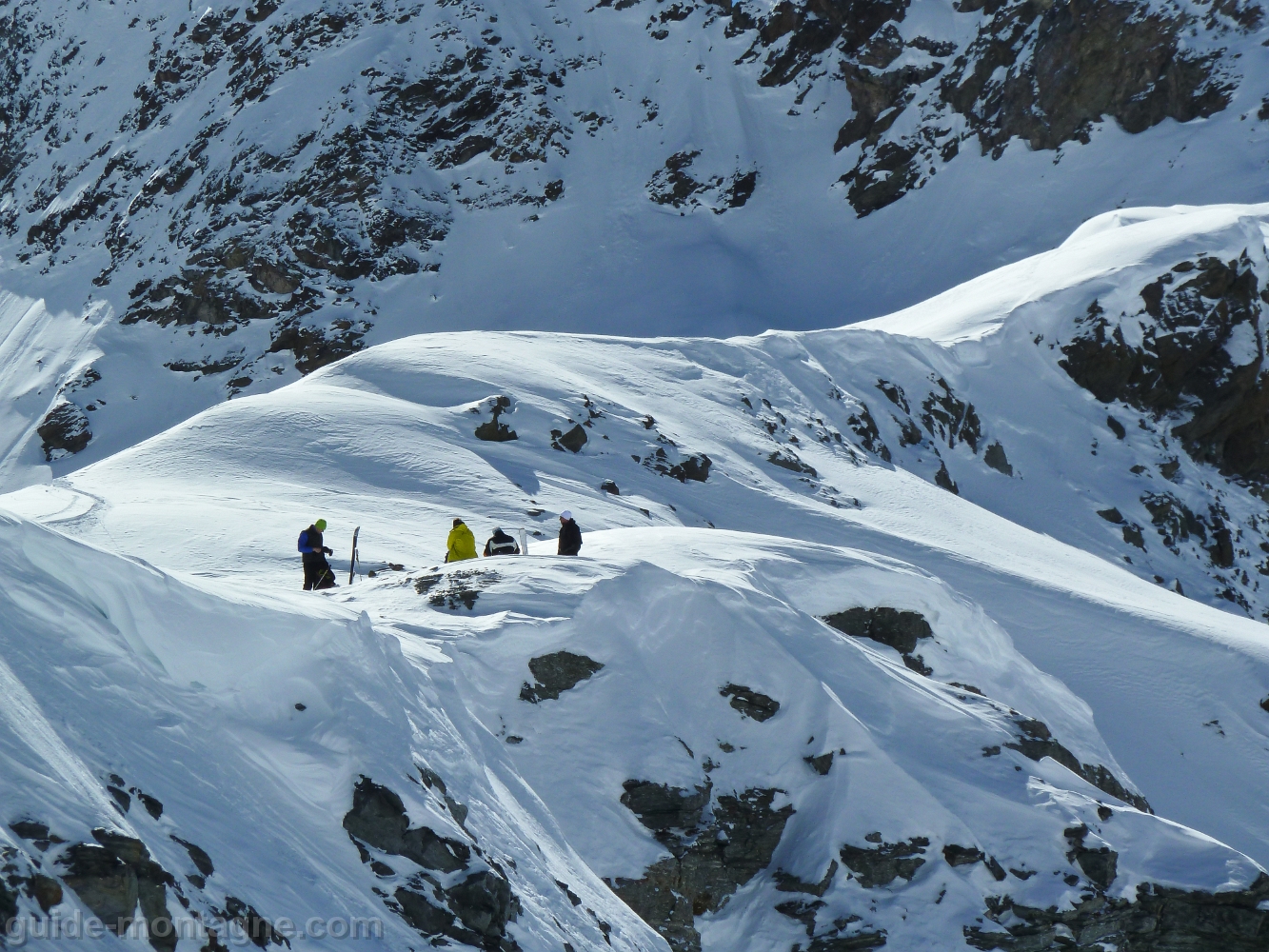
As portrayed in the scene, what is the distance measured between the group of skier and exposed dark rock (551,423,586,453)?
936 cm

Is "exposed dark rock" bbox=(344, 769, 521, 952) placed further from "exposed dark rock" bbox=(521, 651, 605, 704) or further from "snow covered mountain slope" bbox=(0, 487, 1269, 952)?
"exposed dark rock" bbox=(521, 651, 605, 704)

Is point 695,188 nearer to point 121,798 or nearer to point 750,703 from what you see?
point 750,703

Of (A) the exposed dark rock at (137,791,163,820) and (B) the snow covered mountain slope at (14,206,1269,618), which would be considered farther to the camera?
(B) the snow covered mountain slope at (14,206,1269,618)

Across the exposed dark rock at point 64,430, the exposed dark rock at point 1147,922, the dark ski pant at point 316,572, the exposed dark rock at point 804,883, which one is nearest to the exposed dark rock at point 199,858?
the exposed dark rock at point 804,883

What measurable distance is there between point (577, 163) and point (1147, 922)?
50.3 m

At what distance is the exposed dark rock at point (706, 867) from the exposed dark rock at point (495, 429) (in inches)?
546

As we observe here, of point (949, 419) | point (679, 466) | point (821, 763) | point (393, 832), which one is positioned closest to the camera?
point (393, 832)

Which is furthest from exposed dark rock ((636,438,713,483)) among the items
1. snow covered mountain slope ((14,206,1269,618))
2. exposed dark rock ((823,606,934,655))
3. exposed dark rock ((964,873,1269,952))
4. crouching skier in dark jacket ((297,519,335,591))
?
exposed dark rock ((964,873,1269,952))

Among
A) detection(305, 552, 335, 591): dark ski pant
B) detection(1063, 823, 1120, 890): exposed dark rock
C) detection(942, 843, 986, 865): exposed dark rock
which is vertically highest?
detection(305, 552, 335, 591): dark ski pant

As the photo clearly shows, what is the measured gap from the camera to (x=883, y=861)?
12.5m

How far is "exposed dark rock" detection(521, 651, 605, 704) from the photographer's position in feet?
41.1

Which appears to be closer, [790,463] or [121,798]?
[121,798]

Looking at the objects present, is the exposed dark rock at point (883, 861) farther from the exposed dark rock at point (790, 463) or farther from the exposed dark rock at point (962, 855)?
the exposed dark rock at point (790, 463)

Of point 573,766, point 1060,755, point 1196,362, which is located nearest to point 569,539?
point 573,766
